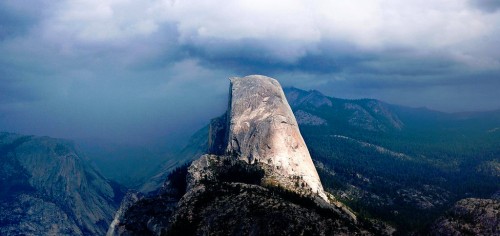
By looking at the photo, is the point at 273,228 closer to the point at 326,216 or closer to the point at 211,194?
the point at 326,216

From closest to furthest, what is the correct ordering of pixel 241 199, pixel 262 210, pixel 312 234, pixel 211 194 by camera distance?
1. pixel 312 234
2. pixel 262 210
3. pixel 241 199
4. pixel 211 194

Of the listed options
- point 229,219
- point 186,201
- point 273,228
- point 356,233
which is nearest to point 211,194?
point 186,201

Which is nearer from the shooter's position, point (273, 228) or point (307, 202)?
point (273, 228)

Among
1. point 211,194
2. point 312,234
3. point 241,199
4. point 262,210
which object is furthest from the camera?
point 211,194

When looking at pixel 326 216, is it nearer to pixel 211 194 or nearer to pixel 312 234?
pixel 312 234

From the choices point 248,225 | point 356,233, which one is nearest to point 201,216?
Result: point 248,225

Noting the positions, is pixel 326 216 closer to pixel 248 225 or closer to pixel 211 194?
pixel 248 225

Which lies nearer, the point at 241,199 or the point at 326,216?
the point at 326,216
